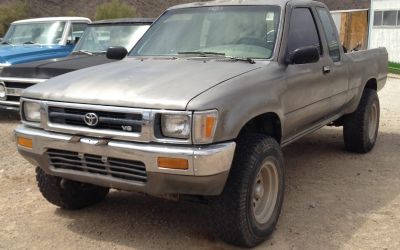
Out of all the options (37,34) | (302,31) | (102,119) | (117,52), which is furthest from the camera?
(37,34)

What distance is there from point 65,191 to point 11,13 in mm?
43139

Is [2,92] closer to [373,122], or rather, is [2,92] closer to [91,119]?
[91,119]

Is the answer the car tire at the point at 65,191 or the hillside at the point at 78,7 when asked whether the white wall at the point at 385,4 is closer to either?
the car tire at the point at 65,191

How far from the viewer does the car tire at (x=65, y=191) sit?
170 inches

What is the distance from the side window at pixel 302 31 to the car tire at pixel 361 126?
1515mm

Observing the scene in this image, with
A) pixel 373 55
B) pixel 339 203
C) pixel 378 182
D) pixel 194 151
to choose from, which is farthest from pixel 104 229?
pixel 373 55

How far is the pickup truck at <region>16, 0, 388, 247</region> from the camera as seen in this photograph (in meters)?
3.31

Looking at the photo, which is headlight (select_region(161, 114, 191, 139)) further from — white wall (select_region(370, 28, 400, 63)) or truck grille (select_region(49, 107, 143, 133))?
white wall (select_region(370, 28, 400, 63))

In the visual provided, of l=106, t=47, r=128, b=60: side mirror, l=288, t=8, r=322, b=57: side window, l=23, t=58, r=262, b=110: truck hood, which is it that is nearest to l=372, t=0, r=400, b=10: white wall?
l=288, t=8, r=322, b=57: side window

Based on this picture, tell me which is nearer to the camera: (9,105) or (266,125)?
(266,125)

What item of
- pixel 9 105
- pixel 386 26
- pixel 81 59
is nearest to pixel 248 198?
pixel 81 59

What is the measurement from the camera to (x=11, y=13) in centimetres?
4366

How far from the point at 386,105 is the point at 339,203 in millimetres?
6536

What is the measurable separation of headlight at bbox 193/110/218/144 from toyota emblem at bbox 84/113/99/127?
28.6 inches
